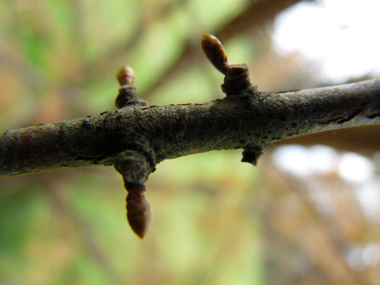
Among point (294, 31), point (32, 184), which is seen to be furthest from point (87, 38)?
point (294, 31)

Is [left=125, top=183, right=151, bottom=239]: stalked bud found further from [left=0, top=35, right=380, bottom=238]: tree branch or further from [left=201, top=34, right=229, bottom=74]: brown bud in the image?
[left=201, top=34, right=229, bottom=74]: brown bud

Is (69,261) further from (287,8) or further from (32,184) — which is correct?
(287,8)

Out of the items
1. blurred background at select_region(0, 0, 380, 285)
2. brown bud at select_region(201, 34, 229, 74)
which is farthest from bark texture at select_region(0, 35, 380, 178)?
blurred background at select_region(0, 0, 380, 285)

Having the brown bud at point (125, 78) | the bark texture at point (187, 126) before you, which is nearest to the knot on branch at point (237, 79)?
the bark texture at point (187, 126)

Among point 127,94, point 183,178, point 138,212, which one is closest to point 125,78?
point 127,94

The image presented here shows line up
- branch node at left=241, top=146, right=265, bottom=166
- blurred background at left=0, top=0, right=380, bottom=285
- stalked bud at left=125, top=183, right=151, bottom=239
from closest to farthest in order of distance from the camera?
stalked bud at left=125, top=183, right=151, bottom=239 < branch node at left=241, top=146, right=265, bottom=166 < blurred background at left=0, top=0, right=380, bottom=285

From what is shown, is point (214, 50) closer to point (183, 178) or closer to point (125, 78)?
point (125, 78)
